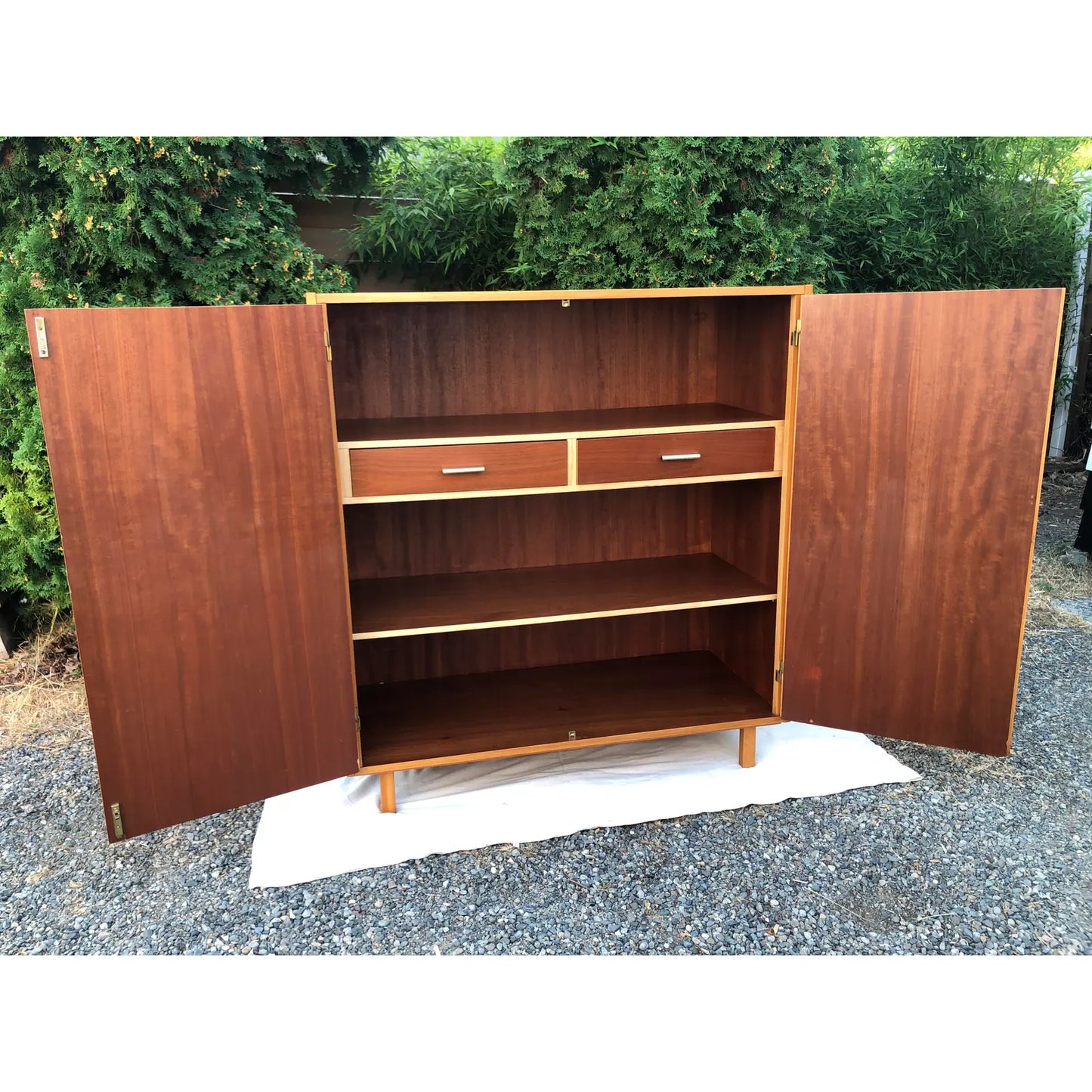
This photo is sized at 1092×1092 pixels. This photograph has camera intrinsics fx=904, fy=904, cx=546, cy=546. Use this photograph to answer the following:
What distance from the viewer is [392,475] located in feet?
8.02

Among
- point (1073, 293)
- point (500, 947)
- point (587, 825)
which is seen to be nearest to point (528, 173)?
point (587, 825)

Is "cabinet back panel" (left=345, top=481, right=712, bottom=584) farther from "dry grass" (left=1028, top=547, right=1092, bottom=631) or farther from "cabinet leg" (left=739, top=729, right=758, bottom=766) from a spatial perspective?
"dry grass" (left=1028, top=547, right=1092, bottom=631)

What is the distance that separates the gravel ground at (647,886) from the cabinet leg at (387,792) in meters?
0.26

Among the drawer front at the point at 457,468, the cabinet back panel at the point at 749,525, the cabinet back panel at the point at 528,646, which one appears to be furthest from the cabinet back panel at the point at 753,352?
the cabinet back panel at the point at 528,646

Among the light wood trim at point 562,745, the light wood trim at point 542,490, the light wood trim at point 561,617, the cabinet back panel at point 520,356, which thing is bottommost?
the light wood trim at point 562,745

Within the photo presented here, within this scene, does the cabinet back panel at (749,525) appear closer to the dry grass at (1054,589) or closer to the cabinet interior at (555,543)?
the cabinet interior at (555,543)

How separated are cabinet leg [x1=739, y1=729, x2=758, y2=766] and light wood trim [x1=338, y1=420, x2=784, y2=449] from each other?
3.22ft

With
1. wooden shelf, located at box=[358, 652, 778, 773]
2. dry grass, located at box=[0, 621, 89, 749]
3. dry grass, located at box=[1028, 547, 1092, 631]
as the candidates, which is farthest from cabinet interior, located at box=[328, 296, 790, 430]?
dry grass, located at box=[1028, 547, 1092, 631]

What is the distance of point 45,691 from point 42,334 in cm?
215

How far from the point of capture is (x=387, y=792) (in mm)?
2701

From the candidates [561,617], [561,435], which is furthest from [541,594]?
[561,435]

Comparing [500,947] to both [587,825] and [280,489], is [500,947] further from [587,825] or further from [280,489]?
[280,489]

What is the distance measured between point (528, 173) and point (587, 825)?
2497mm

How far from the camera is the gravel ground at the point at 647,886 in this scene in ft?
7.20
